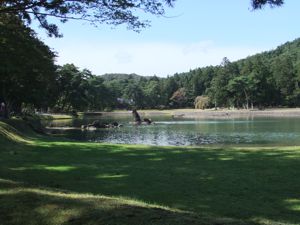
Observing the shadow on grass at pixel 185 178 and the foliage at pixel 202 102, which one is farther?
the foliage at pixel 202 102

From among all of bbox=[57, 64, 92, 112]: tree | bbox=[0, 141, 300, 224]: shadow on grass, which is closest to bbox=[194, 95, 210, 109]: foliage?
bbox=[57, 64, 92, 112]: tree

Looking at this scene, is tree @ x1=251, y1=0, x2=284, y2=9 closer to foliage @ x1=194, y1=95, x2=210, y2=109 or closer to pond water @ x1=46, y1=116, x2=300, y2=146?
pond water @ x1=46, y1=116, x2=300, y2=146

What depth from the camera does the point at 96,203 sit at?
6598mm

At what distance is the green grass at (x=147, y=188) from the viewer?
615 centimetres

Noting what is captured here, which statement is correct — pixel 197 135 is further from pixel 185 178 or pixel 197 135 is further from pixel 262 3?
pixel 262 3

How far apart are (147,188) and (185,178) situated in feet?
5.57

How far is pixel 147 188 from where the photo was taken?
418 inches

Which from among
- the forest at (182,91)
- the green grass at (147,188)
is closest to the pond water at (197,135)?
the forest at (182,91)

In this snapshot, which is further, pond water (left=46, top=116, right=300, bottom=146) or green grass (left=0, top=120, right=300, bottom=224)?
pond water (left=46, top=116, right=300, bottom=146)

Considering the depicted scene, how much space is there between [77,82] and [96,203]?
111145 millimetres

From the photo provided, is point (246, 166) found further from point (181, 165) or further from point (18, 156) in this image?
point (18, 156)

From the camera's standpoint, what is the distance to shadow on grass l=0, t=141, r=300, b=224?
8.80 m

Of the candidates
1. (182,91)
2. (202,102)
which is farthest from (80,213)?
(182,91)

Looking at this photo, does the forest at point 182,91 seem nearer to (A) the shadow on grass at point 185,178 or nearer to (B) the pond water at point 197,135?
(B) the pond water at point 197,135
